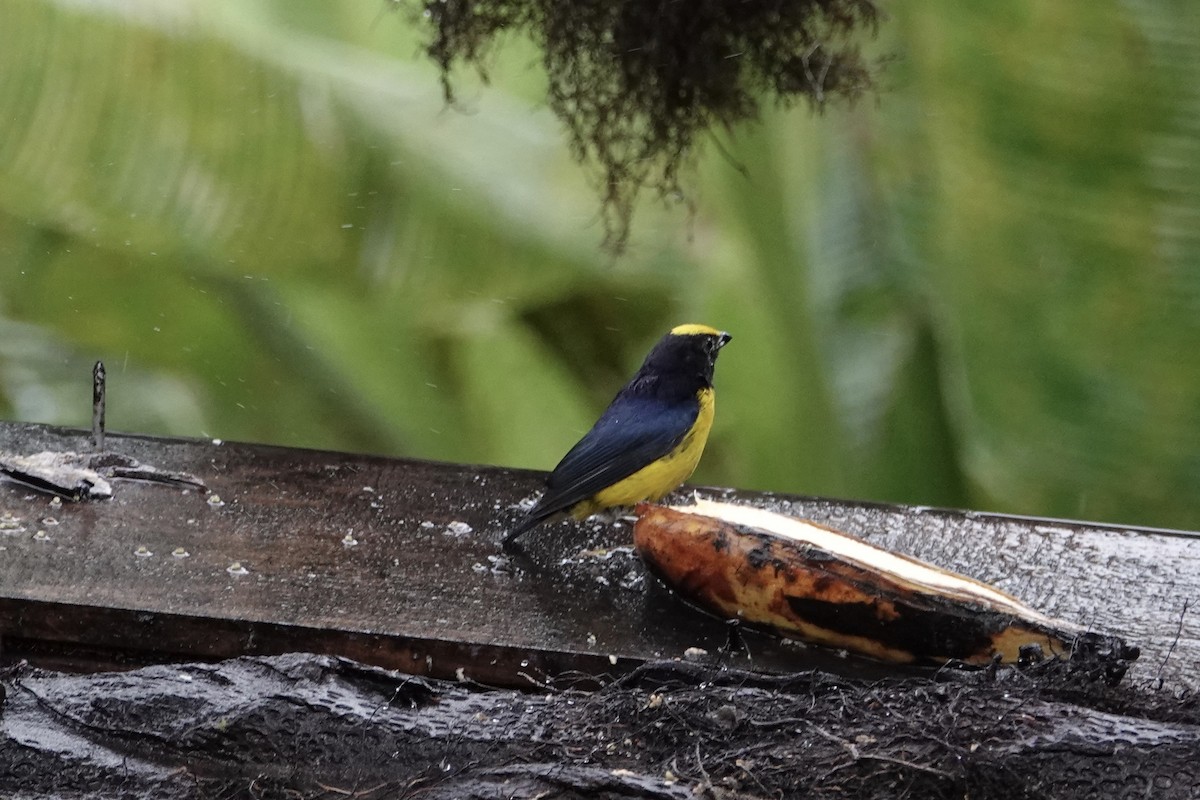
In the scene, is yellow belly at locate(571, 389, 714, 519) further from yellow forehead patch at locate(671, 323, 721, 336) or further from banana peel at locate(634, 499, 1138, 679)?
banana peel at locate(634, 499, 1138, 679)

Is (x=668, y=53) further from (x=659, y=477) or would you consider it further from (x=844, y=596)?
(x=844, y=596)

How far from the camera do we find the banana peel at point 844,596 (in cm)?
143

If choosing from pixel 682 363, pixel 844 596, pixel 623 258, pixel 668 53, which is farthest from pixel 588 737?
pixel 623 258

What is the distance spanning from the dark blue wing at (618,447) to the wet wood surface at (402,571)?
0.09m

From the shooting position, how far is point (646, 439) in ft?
6.23

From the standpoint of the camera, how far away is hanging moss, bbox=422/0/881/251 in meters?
2.23

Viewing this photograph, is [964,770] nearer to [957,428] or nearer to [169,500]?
[169,500]

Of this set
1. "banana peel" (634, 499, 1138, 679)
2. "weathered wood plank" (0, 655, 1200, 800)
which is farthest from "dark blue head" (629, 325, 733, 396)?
"weathered wood plank" (0, 655, 1200, 800)

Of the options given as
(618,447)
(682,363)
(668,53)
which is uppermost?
(668,53)

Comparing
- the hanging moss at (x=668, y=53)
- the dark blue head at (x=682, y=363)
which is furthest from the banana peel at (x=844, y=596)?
the hanging moss at (x=668, y=53)

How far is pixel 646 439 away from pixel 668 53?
77 centimetres

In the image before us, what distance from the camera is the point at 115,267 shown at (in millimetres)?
3752

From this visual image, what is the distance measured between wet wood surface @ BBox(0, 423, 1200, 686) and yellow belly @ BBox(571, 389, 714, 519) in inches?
2.1

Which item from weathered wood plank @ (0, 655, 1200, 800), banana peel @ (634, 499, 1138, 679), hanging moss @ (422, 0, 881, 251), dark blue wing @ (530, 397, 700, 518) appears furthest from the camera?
hanging moss @ (422, 0, 881, 251)
